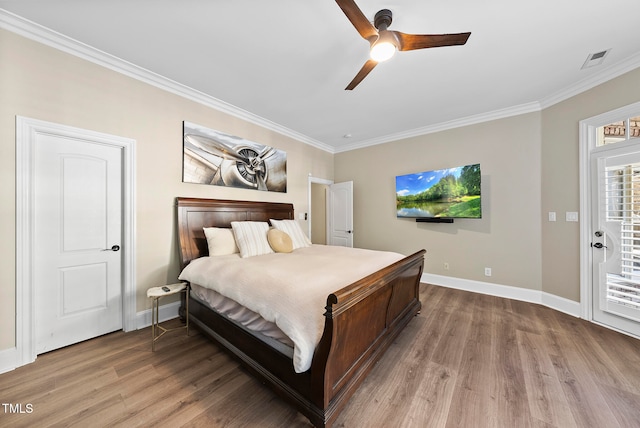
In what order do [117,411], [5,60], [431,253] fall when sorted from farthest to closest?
[431,253]
[5,60]
[117,411]

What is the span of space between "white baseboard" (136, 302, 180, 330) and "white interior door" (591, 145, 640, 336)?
Answer: 4.99 meters

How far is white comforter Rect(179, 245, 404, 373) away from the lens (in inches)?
54.0

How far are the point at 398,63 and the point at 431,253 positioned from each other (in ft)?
10.3

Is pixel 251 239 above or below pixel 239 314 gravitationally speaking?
above

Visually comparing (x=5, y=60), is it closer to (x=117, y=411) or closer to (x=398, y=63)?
(x=117, y=411)

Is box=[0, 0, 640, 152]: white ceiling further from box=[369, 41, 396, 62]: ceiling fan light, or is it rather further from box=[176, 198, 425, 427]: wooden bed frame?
box=[176, 198, 425, 427]: wooden bed frame

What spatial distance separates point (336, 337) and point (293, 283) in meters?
0.50

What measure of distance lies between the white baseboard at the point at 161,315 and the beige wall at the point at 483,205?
11.7ft

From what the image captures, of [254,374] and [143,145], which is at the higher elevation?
[143,145]

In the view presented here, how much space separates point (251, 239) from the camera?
2.82 metres

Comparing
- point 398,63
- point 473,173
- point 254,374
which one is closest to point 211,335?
point 254,374

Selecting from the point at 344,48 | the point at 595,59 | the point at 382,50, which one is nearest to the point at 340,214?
the point at 344,48

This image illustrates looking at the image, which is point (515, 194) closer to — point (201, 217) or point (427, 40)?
point (427, 40)

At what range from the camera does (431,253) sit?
415 centimetres
